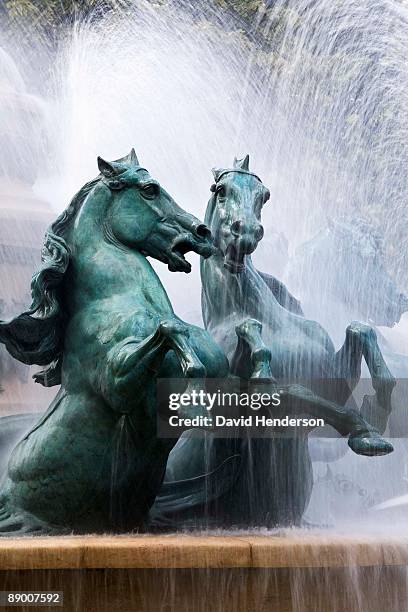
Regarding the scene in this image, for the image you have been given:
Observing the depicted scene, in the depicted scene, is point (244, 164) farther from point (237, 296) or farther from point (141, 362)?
point (141, 362)

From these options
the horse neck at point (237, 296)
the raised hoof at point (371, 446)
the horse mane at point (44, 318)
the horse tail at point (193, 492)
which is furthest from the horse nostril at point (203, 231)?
the raised hoof at point (371, 446)

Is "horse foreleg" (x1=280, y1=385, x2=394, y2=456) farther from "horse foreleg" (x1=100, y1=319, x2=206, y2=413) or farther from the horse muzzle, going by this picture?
the horse muzzle

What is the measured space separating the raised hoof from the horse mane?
1.38 meters

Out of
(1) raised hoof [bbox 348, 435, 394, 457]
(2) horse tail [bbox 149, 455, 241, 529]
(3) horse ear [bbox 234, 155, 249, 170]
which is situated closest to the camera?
(1) raised hoof [bbox 348, 435, 394, 457]

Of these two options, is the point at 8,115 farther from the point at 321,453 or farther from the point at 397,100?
the point at 321,453

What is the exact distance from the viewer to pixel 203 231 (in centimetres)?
579

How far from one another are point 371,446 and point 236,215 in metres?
1.29

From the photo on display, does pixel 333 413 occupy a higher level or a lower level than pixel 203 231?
lower

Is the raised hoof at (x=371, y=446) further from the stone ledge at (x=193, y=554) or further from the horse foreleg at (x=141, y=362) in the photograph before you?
the horse foreleg at (x=141, y=362)

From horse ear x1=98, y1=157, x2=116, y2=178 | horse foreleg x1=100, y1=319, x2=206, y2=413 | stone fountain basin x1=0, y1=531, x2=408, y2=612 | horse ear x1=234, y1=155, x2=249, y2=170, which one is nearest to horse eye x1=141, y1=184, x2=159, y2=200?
horse ear x1=98, y1=157, x2=116, y2=178

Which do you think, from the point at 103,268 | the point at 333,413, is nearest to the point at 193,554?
the point at 333,413

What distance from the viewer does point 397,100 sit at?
35.2 feet

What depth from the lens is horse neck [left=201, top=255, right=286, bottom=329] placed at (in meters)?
6.18

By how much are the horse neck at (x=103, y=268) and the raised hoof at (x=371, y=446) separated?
39.4 inches
